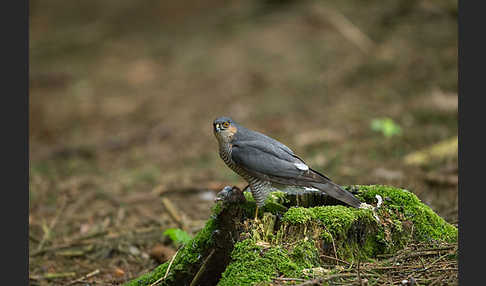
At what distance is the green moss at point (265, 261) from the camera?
312 centimetres

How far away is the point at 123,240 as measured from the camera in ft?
18.4

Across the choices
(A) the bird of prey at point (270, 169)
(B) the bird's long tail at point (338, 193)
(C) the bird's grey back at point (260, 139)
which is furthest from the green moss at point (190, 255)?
(B) the bird's long tail at point (338, 193)

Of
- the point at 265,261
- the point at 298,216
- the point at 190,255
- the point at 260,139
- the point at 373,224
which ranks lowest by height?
the point at 190,255

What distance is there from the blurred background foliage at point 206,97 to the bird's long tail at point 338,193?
1989 millimetres

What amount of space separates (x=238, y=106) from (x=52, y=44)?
7442 mm

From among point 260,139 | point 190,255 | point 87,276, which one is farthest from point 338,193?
point 87,276

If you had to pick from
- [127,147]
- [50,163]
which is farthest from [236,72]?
[50,163]

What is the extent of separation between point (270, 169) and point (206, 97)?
8127 millimetres

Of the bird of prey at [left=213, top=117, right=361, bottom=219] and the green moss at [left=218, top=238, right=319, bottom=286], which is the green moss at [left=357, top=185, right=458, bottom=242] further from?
the green moss at [left=218, top=238, right=319, bottom=286]

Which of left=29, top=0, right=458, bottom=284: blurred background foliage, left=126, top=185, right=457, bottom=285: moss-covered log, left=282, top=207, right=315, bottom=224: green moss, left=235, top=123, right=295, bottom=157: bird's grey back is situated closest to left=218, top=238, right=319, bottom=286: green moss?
left=126, top=185, right=457, bottom=285: moss-covered log

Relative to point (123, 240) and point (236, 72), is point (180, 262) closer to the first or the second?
point (123, 240)

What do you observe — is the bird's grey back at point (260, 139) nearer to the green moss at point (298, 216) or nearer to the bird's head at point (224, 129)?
the bird's head at point (224, 129)

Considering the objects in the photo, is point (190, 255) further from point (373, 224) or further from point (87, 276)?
point (87, 276)

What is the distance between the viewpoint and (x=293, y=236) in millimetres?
3404
